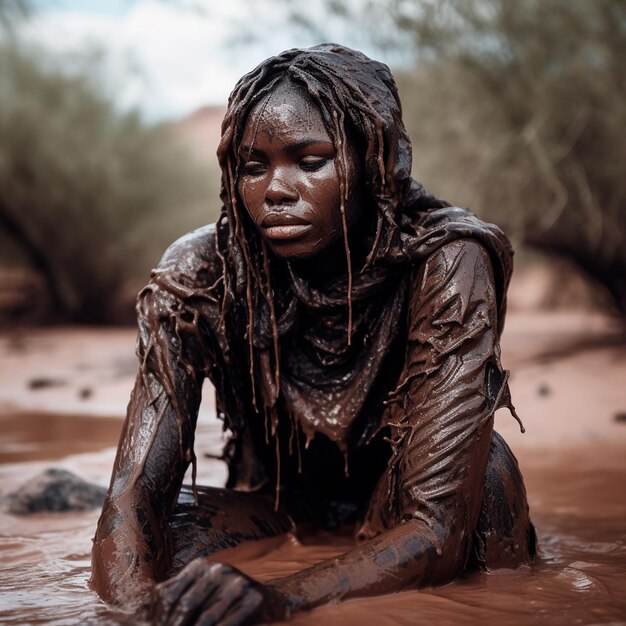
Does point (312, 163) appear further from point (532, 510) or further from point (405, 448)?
point (532, 510)

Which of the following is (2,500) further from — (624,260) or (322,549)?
(624,260)

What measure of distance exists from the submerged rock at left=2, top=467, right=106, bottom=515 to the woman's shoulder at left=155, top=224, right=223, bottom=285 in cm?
155

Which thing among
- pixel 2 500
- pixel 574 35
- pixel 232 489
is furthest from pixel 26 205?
pixel 232 489

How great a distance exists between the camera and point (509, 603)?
2.42 meters

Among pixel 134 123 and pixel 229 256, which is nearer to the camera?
pixel 229 256

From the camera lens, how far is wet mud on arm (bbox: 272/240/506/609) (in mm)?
2312

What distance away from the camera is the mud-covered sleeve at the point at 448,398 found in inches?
95.5

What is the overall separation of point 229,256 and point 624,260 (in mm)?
6683

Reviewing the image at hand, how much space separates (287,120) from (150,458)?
1025 millimetres

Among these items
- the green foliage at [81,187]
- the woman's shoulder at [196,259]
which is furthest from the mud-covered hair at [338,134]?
the green foliage at [81,187]

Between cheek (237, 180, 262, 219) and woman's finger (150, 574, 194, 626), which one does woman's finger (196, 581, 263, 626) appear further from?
cheek (237, 180, 262, 219)

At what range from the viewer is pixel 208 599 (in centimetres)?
203

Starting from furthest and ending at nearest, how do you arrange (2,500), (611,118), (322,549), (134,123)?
1. (134,123)
2. (611,118)
3. (2,500)
4. (322,549)

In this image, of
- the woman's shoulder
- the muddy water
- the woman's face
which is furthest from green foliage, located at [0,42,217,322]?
the woman's face
